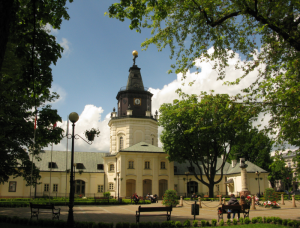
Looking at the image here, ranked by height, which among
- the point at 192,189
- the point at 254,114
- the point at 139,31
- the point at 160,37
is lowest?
the point at 192,189

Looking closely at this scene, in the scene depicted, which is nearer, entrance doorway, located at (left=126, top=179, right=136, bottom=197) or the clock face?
entrance doorway, located at (left=126, top=179, right=136, bottom=197)

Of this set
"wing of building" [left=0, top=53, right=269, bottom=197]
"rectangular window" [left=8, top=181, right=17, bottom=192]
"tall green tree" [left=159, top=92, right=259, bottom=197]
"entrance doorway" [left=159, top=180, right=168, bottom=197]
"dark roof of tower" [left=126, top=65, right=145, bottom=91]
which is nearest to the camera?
"tall green tree" [left=159, top=92, right=259, bottom=197]

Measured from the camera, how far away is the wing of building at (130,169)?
4188cm

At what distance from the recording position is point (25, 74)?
885 cm

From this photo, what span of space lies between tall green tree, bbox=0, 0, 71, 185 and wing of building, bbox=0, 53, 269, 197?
21.2 metres

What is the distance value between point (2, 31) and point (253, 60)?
9.45m

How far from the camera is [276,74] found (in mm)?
11656

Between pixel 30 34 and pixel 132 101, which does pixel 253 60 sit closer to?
pixel 30 34

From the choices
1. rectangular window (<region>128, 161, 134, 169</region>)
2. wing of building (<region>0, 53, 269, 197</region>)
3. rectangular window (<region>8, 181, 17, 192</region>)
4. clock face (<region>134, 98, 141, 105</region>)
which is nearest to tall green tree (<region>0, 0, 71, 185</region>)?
rectangular window (<region>128, 161, 134, 169</region>)

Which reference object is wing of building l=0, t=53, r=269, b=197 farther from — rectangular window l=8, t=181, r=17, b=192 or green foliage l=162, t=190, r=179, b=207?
green foliage l=162, t=190, r=179, b=207

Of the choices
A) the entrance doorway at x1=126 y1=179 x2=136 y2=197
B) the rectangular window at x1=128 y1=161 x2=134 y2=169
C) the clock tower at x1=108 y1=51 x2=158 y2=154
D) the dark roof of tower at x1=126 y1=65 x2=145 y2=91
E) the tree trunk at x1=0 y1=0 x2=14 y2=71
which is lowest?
the entrance doorway at x1=126 y1=179 x2=136 y2=197

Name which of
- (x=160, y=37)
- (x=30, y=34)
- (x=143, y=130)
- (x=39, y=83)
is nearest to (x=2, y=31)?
(x=30, y=34)

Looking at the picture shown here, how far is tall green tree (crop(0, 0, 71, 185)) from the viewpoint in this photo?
8045mm

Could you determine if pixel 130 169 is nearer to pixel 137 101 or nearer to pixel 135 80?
pixel 137 101
